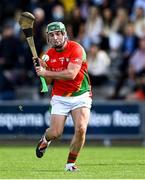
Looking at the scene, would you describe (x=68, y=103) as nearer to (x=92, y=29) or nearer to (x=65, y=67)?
(x=65, y=67)

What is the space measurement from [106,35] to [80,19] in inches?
39.1

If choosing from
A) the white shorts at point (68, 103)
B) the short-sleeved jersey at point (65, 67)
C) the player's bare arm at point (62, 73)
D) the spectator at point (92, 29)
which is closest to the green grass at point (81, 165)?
the white shorts at point (68, 103)

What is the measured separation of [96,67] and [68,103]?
30.9 ft

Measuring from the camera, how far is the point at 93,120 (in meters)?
21.6

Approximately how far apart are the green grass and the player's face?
205 cm

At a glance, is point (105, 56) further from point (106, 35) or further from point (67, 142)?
point (67, 142)

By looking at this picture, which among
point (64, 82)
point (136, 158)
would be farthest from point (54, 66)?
point (136, 158)

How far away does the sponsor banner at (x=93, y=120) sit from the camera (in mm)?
21484

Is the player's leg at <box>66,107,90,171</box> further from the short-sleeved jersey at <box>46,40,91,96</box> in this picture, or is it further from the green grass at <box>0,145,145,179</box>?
the short-sleeved jersey at <box>46,40,91,96</box>

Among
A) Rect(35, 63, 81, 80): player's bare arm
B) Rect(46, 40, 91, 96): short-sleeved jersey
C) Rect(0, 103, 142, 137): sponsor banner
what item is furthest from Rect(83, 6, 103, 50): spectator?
Rect(35, 63, 81, 80): player's bare arm

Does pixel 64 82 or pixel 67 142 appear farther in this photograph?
pixel 67 142

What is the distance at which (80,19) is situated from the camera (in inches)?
922

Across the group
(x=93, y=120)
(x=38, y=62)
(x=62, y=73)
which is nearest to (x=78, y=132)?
(x=62, y=73)

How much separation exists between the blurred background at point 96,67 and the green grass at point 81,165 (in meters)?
2.37
